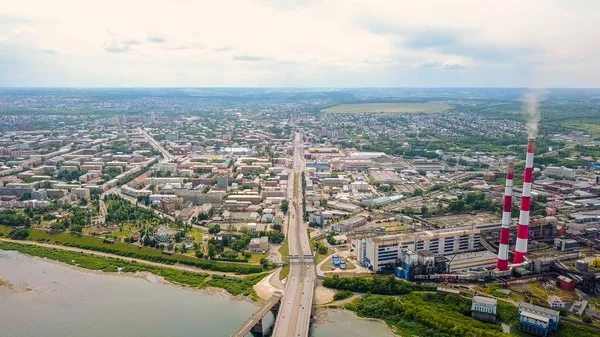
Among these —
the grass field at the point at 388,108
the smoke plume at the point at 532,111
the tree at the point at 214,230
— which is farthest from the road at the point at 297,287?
the grass field at the point at 388,108

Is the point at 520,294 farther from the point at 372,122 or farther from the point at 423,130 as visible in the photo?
the point at 372,122

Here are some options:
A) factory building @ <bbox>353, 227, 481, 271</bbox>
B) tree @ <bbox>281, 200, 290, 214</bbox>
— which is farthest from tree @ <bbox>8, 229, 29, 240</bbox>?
factory building @ <bbox>353, 227, 481, 271</bbox>

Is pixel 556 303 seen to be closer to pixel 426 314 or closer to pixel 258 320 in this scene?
pixel 426 314

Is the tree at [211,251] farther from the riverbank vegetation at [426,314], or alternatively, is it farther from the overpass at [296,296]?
the riverbank vegetation at [426,314]

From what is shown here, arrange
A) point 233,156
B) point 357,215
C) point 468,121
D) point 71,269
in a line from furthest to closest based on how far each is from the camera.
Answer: point 468,121, point 233,156, point 357,215, point 71,269

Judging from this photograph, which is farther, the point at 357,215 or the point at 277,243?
the point at 357,215

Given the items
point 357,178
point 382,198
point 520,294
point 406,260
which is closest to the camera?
point 520,294

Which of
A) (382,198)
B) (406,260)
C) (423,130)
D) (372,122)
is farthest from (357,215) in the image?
(372,122)
